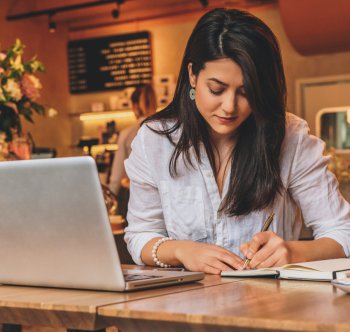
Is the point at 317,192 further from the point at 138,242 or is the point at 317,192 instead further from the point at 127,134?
the point at 127,134

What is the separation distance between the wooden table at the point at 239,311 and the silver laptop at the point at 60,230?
12cm

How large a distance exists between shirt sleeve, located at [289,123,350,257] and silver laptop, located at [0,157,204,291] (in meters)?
0.60

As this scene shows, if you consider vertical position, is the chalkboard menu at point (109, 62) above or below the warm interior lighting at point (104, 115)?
above

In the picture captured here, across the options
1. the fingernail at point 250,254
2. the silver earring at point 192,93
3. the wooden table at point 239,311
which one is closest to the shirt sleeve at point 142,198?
the silver earring at point 192,93

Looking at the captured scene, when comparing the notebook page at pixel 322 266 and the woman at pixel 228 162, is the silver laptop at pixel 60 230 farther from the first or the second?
the woman at pixel 228 162

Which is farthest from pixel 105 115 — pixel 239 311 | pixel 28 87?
pixel 239 311

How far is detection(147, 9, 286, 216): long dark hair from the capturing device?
1.83 meters

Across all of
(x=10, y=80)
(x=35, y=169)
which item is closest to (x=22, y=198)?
(x=35, y=169)

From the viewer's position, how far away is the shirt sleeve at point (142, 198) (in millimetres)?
2020

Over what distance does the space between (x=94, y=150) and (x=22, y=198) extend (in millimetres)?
7409

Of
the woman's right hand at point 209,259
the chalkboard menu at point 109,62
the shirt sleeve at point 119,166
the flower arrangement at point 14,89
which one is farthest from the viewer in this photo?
the chalkboard menu at point 109,62

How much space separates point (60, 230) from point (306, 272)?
0.47 meters

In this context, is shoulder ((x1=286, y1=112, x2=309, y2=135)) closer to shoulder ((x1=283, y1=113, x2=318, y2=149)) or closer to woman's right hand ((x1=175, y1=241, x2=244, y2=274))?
shoulder ((x1=283, y1=113, x2=318, y2=149))

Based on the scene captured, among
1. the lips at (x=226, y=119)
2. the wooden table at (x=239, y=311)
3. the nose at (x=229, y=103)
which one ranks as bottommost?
the wooden table at (x=239, y=311)
